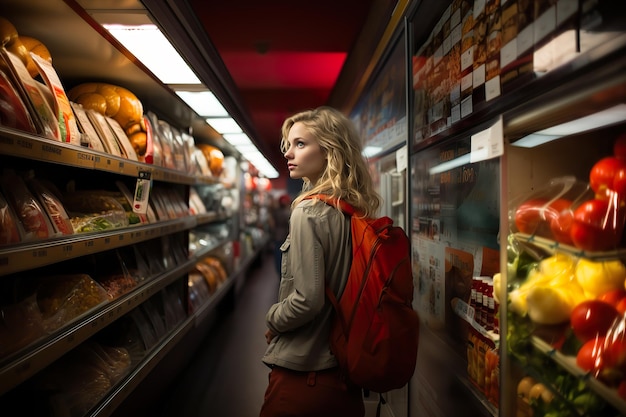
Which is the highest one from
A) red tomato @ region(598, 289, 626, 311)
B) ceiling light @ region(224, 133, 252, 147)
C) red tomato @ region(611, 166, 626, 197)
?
ceiling light @ region(224, 133, 252, 147)

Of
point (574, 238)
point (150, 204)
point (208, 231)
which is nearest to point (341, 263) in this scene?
point (574, 238)

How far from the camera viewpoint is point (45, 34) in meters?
1.77

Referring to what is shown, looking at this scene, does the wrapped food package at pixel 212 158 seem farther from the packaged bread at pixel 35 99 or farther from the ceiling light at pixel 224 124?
the packaged bread at pixel 35 99

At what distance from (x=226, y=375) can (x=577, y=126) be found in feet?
10.4

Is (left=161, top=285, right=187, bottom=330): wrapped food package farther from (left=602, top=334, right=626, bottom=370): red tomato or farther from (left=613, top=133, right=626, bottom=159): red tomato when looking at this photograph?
(left=613, top=133, right=626, bottom=159): red tomato

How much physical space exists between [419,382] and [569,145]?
1.54 metres

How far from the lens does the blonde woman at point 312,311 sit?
1.41 meters

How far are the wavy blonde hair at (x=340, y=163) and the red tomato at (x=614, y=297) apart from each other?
83 centimetres

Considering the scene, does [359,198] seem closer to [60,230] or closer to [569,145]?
[569,145]

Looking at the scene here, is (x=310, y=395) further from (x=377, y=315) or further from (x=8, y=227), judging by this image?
(x=8, y=227)

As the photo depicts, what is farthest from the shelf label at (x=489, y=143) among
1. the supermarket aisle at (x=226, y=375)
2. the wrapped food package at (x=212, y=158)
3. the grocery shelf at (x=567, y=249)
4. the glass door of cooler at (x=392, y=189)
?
the wrapped food package at (x=212, y=158)

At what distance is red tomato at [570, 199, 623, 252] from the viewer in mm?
941

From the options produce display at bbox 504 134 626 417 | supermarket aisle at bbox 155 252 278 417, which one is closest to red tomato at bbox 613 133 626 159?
produce display at bbox 504 134 626 417

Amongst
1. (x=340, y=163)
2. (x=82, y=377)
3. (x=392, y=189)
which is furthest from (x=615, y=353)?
(x=392, y=189)
